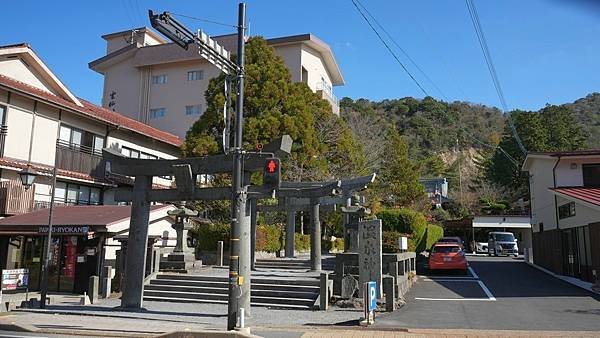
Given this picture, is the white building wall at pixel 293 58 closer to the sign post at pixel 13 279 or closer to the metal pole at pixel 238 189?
the sign post at pixel 13 279

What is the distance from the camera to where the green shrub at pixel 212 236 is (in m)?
23.7

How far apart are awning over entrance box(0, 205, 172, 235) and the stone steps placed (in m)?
3.25

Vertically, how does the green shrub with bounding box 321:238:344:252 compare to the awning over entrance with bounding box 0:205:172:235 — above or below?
below

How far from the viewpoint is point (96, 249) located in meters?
20.3

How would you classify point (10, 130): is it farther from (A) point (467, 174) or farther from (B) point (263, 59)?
(A) point (467, 174)

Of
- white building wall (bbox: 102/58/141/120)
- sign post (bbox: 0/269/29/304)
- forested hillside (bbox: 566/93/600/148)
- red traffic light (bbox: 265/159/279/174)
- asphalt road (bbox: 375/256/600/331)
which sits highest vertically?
forested hillside (bbox: 566/93/600/148)

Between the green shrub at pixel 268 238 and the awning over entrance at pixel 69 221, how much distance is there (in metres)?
5.81

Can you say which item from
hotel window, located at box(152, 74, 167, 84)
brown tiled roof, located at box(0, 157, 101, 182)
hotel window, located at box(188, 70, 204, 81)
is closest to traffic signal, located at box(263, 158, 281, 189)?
brown tiled roof, located at box(0, 157, 101, 182)

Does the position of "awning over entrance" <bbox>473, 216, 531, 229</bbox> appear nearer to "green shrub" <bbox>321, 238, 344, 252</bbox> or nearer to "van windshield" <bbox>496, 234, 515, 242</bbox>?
"van windshield" <bbox>496, 234, 515, 242</bbox>

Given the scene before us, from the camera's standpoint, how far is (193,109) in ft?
146

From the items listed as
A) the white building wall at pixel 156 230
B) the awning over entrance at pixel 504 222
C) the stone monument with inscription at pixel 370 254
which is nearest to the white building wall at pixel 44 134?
the white building wall at pixel 156 230

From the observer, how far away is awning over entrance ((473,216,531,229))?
49844mm

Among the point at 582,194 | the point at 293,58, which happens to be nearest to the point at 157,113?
the point at 293,58

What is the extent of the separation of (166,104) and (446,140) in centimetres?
6135
